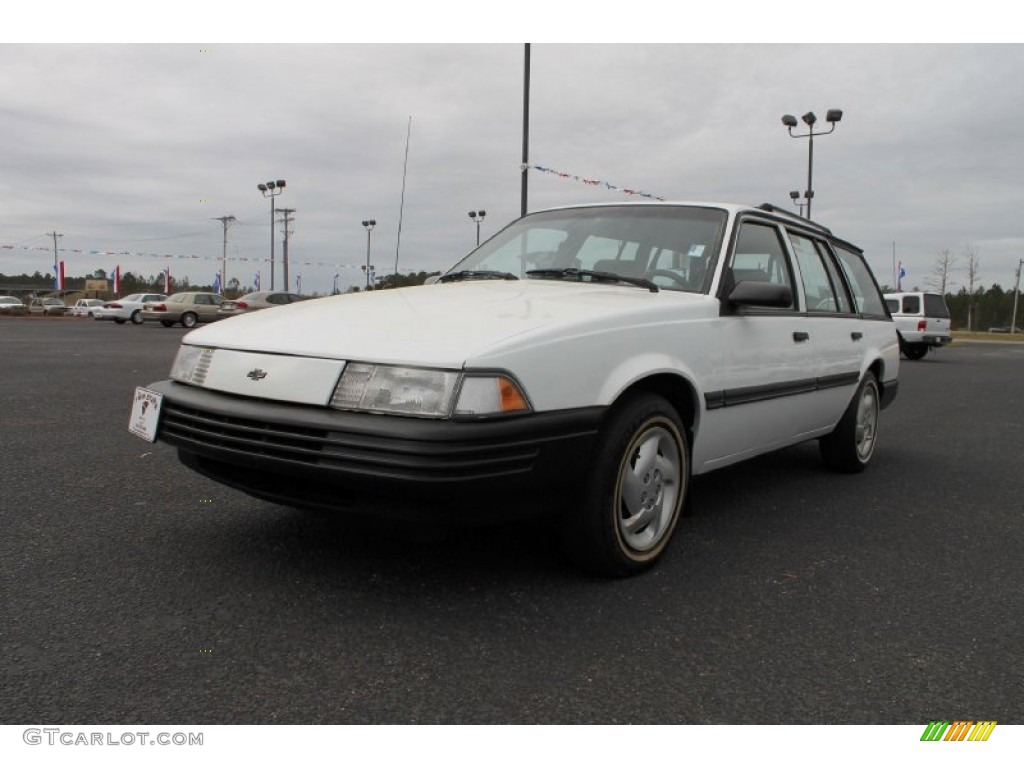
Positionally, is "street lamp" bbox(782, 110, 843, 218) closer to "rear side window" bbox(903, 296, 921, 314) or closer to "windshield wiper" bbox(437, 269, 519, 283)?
"rear side window" bbox(903, 296, 921, 314)

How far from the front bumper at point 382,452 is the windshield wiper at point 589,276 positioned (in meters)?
0.99

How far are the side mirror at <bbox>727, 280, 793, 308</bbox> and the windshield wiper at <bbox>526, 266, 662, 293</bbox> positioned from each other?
348 millimetres

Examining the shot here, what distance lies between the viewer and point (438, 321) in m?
2.77

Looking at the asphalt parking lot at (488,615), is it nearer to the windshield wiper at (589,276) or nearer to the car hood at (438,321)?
the car hood at (438,321)

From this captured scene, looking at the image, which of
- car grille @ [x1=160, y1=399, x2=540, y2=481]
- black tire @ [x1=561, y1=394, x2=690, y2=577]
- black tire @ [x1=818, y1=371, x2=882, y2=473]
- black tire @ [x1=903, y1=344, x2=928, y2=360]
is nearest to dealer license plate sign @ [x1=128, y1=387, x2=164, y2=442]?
car grille @ [x1=160, y1=399, x2=540, y2=481]

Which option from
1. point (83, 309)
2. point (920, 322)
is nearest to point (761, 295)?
point (920, 322)

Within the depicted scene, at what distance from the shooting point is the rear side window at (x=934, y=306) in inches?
845

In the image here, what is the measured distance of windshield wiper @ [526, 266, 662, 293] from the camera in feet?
11.5

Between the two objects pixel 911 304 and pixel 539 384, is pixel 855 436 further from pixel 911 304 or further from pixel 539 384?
pixel 911 304

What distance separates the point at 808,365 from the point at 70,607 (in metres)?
3.47

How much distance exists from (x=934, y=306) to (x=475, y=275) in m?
21.1

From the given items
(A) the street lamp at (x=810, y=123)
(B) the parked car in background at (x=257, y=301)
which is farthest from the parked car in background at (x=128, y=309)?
(A) the street lamp at (x=810, y=123)
